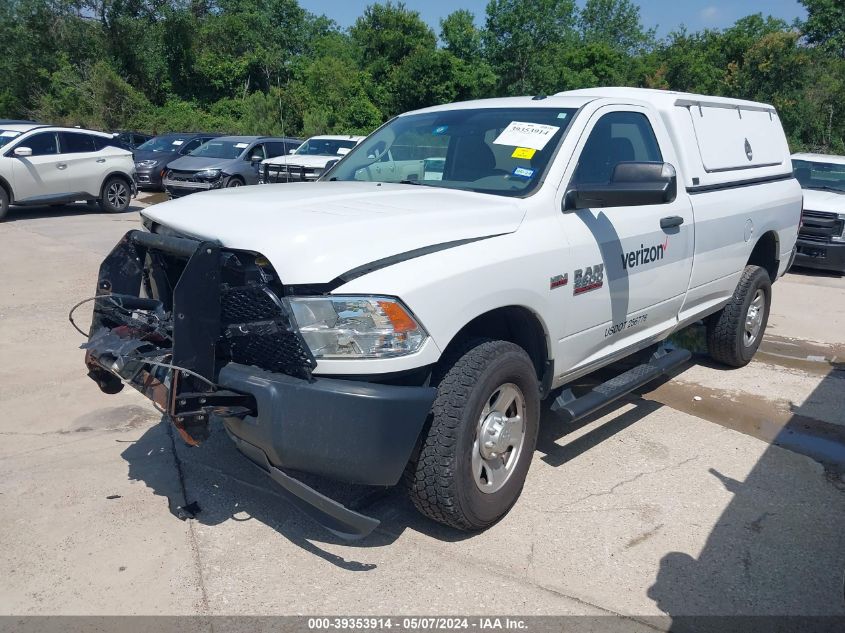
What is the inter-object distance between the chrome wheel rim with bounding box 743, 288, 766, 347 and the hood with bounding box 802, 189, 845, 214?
539cm

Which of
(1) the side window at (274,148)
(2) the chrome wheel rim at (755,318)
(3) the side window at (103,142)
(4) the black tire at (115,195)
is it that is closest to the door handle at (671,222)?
(2) the chrome wheel rim at (755,318)

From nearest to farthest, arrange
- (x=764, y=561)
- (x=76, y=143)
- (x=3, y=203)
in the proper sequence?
(x=764, y=561)
(x=3, y=203)
(x=76, y=143)

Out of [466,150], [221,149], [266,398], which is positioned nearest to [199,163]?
[221,149]

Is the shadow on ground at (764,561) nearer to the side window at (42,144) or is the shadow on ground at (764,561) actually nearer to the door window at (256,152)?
the side window at (42,144)

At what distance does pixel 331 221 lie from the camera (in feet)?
10.8

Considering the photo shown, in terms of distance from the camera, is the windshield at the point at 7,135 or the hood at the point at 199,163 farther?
the hood at the point at 199,163

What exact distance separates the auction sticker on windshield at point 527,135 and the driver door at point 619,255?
186 mm

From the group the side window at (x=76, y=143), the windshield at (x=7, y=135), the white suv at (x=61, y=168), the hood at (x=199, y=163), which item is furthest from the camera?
the hood at (x=199, y=163)

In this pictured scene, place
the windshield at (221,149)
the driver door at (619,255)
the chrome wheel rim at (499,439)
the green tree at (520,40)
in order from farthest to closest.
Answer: the green tree at (520,40) → the windshield at (221,149) → the driver door at (619,255) → the chrome wheel rim at (499,439)

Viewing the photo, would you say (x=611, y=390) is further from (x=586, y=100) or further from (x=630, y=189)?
(x=586, y=100)

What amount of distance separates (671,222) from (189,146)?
719 inches

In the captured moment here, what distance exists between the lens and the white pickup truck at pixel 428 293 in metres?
3.01

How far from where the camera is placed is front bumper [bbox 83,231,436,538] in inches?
117

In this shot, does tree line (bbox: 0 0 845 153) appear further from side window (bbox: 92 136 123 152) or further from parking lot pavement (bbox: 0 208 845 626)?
parking lot pavement (bbox: 0 208 845 626)
